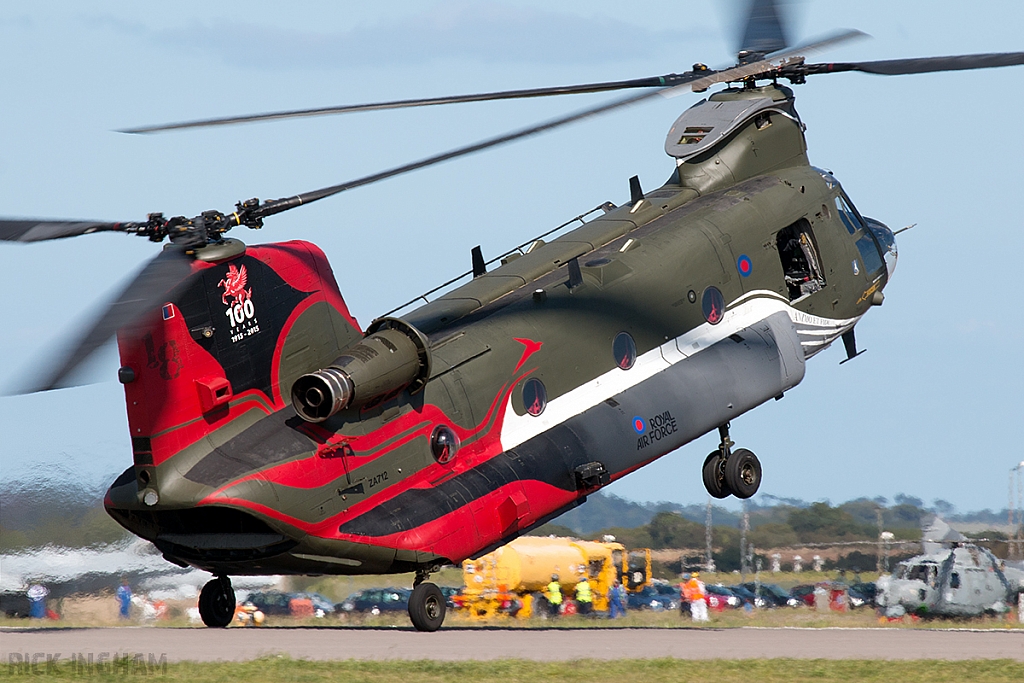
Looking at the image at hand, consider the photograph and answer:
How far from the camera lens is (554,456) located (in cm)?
2428

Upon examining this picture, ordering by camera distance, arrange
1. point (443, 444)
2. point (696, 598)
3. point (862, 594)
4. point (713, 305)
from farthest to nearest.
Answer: point (862, 594) < point (696, 598) < point (713, 305) < point (443, 444)

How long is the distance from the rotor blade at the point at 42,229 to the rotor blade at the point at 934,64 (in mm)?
14428

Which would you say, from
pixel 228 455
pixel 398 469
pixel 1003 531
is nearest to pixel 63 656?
pixel 228 455

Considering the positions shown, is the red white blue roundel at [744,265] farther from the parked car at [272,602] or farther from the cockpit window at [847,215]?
the parked car at [272,602]

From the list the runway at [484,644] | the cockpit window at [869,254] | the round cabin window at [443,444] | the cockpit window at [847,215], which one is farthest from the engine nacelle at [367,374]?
the cockpit window at [869,254]

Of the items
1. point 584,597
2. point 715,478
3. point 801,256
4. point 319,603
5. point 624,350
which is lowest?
point 584,597

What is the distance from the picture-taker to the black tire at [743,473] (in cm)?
2730

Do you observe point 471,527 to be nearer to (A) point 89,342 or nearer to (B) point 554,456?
(B) point 554,456

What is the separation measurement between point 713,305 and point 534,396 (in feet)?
14.8

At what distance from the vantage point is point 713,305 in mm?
27031

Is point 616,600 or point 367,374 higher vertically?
point 367,374

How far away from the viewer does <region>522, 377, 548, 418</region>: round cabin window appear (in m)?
24.5

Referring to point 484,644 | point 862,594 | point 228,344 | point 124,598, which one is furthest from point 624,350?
point 862,594

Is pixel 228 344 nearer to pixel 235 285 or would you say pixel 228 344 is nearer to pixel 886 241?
pixel 235 285
